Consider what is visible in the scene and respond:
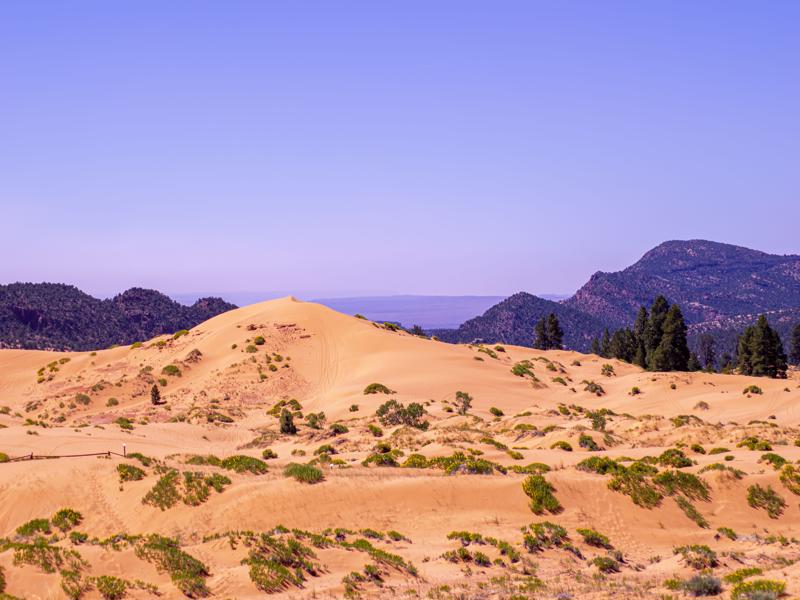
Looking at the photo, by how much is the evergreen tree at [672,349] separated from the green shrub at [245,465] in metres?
57.9

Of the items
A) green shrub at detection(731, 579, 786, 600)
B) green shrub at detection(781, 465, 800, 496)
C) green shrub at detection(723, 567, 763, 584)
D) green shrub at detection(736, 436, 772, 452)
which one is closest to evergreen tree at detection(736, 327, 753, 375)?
green shrub at detection(736, 436, 772, 452)

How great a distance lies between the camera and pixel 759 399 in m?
49.1

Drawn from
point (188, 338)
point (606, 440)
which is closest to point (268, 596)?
point (606, 440)

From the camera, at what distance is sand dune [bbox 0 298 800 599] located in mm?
15648

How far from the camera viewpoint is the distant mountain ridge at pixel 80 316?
124m

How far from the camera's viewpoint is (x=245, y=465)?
83.5ft

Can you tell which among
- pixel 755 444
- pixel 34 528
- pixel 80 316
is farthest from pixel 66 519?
pixel 80 316

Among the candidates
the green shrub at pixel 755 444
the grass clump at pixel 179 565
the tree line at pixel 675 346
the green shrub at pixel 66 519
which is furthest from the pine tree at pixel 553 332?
the grass clump at pixel 179 565

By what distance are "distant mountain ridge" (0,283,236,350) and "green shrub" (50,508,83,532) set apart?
106 metres

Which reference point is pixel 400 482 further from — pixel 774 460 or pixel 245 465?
pixel 774 460

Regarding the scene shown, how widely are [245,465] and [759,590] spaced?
18323 millimetres

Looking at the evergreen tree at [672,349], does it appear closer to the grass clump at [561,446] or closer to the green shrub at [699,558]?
the grass clump at [561,446]

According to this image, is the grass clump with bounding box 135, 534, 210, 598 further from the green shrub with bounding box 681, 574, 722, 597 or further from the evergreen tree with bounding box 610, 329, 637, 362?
the evergreen tree with bounding box 610, 329, 637, 362

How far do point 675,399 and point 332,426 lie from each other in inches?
1152
